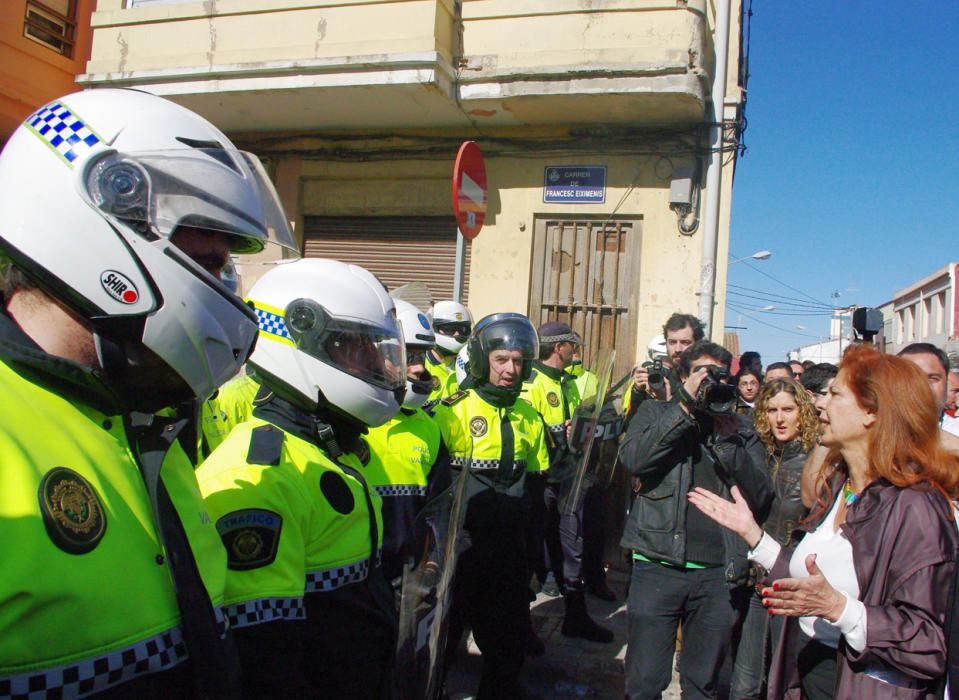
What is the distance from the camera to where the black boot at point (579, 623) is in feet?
17.0

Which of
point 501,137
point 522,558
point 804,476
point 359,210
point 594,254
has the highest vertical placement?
point 501,137

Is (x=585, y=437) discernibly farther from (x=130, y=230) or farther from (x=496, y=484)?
(x=130, y=230)

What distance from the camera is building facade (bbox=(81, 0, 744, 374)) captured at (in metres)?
7.42

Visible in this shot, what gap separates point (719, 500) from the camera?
121 inches

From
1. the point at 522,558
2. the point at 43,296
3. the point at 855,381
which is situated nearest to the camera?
the point at 43,296

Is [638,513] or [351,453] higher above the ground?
[351,453]

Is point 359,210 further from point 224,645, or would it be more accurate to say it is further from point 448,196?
point 224,645

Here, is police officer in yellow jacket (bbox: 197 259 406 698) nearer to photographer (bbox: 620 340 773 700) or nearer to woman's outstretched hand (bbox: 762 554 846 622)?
woman's outstretched hand (bbox: 762 554 846 622)

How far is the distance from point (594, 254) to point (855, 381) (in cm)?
543

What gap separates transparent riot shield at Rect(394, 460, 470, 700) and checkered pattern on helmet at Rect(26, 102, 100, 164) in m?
1.15

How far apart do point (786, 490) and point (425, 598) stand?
260 cm

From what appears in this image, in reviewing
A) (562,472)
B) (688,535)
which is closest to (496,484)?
(688,535)

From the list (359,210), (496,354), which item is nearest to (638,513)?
(496,354)

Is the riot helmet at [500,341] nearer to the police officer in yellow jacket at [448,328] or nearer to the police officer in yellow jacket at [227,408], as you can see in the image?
the police officer in yellow jacket at [227,408]
